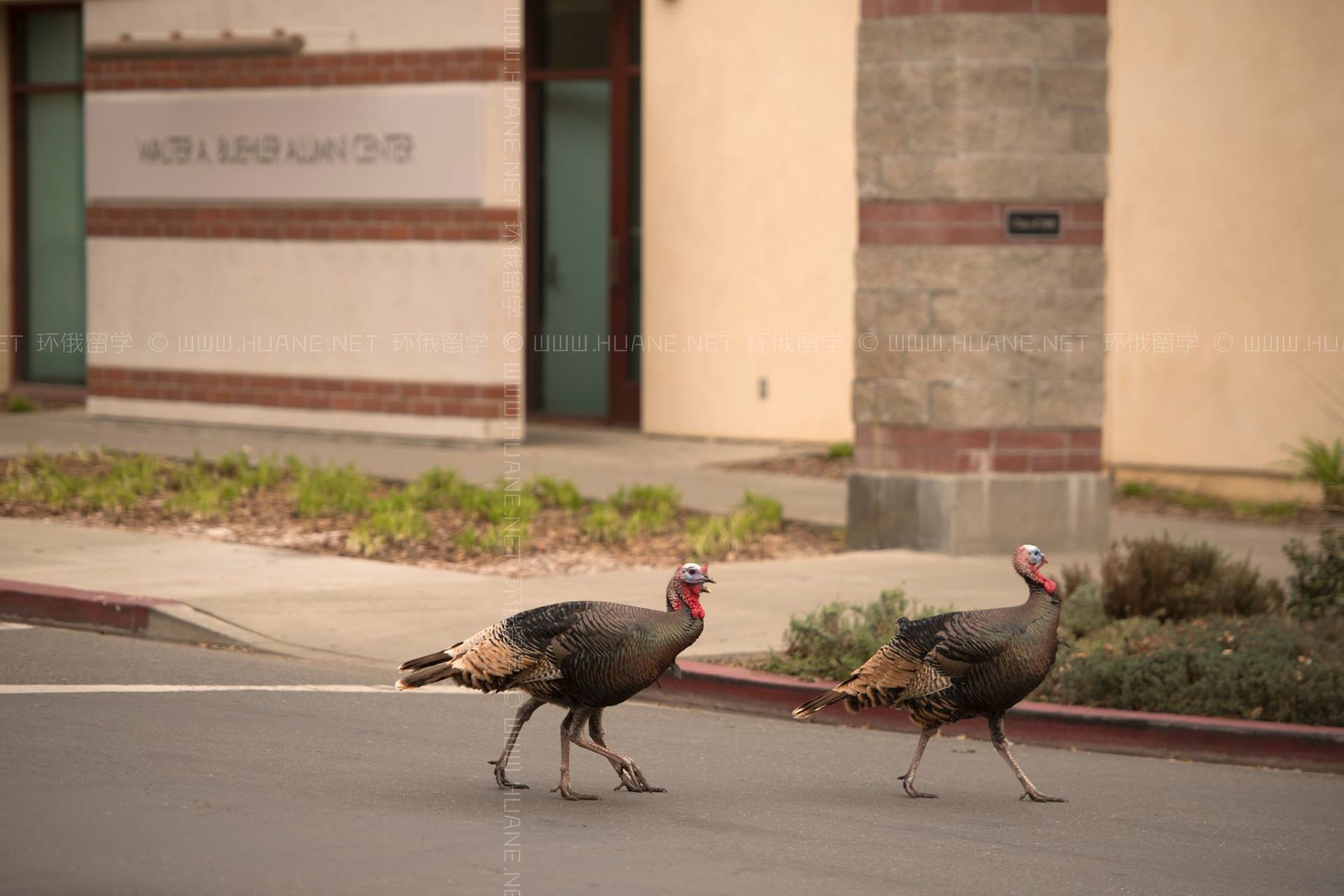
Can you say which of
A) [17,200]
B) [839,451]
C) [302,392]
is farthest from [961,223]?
[17,200]

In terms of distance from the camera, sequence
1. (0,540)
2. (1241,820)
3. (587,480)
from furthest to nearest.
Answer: (587,480) < (0,540) < (1241,820)

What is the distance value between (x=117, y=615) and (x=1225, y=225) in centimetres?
1046

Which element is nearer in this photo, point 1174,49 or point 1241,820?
point 1241,820

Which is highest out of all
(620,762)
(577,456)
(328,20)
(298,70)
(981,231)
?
(328,20)

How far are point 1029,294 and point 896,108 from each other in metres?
1.64

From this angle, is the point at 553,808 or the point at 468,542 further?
the point at 468,542

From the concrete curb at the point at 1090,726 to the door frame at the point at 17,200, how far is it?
50.3ft

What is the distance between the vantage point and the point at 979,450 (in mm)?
13875

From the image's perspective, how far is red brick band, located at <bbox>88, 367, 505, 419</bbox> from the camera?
18.8 metres

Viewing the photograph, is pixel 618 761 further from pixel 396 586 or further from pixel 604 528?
pixel 604 528

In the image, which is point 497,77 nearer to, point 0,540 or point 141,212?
point 141,212

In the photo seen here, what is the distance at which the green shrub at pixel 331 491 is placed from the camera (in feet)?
47.5

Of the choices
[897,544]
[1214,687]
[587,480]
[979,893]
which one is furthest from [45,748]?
[587,480]

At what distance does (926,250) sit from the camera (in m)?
13.8
